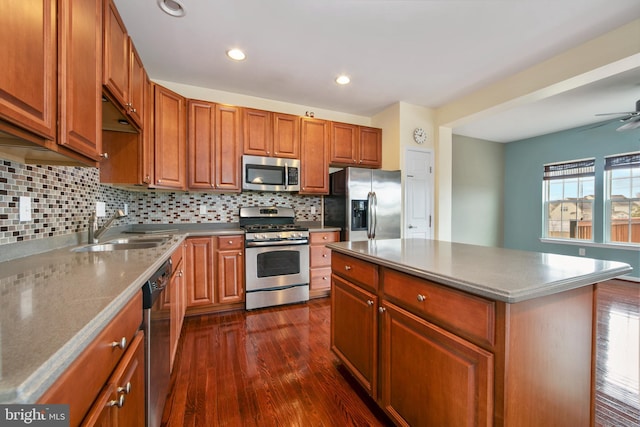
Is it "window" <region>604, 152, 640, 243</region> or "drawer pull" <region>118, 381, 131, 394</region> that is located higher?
"window" <region>604, 152, 640, 243</region>

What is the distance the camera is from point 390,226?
11.5 ft

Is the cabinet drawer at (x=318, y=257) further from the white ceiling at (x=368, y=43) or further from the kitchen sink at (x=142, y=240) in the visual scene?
the white ceiling at (x=368, y=43)

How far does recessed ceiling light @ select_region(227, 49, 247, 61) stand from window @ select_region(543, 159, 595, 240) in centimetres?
580

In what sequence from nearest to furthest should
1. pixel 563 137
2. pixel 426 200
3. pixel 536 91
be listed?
pixel 536 91
pixel 426 200
pixel 563 137

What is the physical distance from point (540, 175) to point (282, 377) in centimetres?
604

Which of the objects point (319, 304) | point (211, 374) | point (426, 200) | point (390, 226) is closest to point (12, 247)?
point (211, 374)

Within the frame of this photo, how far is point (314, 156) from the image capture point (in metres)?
3.52

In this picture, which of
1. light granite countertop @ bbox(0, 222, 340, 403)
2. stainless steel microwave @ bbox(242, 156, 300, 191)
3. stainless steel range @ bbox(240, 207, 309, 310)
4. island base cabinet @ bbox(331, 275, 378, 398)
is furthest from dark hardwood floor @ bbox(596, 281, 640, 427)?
stainless steel microwave @ bbox(242, 156, 300, 191)

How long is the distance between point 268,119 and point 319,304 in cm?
237

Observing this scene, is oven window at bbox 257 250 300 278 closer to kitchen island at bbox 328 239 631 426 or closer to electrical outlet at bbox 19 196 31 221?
kitchen island at bbox 328 239 631 426

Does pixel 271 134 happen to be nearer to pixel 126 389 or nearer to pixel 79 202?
pixel 79 202

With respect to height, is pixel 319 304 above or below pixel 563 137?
below

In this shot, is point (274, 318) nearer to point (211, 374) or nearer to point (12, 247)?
point (211, 374)

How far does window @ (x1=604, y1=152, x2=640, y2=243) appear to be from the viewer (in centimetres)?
412
